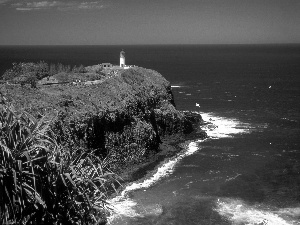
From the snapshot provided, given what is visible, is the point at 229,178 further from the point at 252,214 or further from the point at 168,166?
the point at 252,214

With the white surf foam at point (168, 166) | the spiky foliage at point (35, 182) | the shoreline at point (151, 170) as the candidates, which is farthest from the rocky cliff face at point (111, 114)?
the spiky foliage at point (35, 182)

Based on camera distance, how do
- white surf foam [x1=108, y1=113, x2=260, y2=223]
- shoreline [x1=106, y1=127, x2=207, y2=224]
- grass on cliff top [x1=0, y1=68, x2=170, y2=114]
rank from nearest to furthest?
white surf foam [x1=108, y1=113, x2=260, y2=223]
shoreline [x1=106, y1=127, x2=207, y2=224]
grass on cliff top [x1=0, y1=68, x2=170, y2=114]

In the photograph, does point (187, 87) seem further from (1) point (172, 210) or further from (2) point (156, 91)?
(1) point (172, 210)

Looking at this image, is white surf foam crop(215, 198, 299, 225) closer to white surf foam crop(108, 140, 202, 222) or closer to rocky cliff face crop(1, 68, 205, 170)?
white surf foam crop(108, 140, 202, 222)

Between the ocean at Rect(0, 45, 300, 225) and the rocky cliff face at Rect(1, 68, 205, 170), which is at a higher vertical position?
the rocky cliff face at Rect(1, 68, 205, 170)

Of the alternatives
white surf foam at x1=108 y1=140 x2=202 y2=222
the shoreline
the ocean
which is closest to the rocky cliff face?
the shoreline

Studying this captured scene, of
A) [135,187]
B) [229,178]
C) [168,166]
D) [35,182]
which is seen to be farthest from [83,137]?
[35,182]
